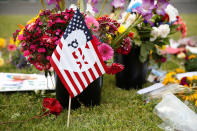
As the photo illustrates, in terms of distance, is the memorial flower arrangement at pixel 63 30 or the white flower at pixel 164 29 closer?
the memorial flower arrangement at pixel 63 30

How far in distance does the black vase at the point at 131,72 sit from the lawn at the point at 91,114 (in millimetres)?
193

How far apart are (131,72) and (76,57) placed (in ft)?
3.49

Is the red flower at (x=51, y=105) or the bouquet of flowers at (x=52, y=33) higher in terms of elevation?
the bouquet of flowers at (x=52, y=33)

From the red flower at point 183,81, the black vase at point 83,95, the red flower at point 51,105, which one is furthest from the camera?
the red flower at point 183,81

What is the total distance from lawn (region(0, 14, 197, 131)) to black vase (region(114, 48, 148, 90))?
193 millimetres

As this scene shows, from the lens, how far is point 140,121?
189 cm

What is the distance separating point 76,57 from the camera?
5.66 ft

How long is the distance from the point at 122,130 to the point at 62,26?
0.93m

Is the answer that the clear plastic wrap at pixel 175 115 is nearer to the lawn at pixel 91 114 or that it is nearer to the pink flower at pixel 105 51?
the lawn at pixel 91 114

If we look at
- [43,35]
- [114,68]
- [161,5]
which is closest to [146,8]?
[161,5]

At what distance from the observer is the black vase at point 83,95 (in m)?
2.04

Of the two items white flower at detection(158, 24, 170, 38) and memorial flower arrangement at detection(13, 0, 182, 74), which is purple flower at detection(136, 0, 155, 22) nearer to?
memorial flower arrangement at detection(13, 0, 182, 74)

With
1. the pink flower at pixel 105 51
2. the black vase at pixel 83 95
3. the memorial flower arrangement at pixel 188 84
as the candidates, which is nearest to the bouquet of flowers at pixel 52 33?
the pink flower at pixel 105 51

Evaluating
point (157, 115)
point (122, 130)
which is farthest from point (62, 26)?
point (157, 115)
